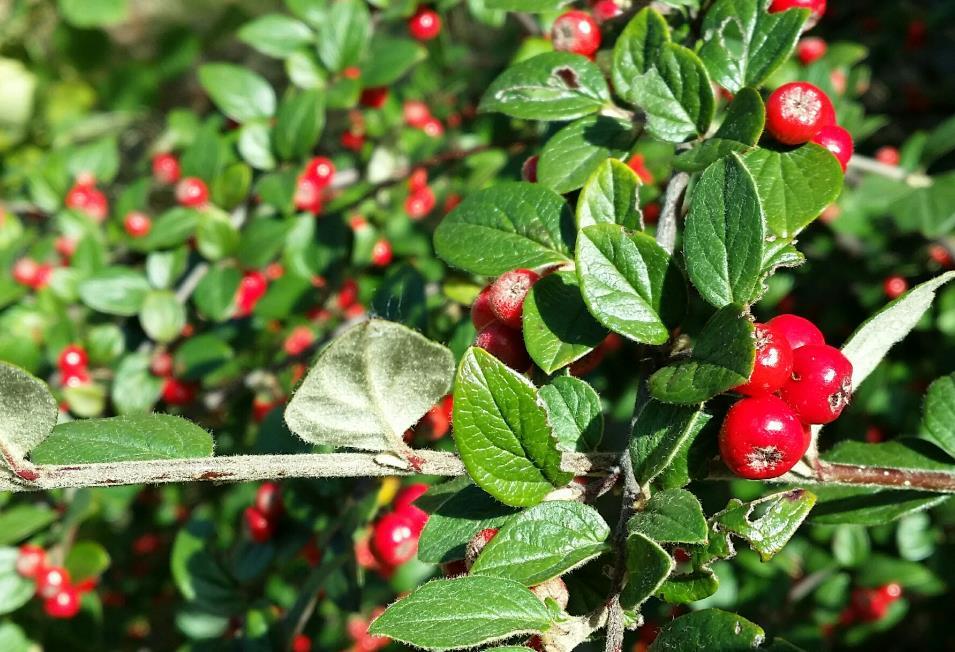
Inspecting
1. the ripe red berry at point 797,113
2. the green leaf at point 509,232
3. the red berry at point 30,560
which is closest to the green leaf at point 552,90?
the green leaf at point 509,232

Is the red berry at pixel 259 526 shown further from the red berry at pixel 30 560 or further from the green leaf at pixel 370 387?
the green leaf at pixel 370 387

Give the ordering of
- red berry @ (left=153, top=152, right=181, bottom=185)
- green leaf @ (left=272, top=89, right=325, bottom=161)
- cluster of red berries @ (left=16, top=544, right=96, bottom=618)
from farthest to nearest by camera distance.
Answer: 1. red berry @ (left=153, top=152, right=181, bottom=185)
2. cluster of red berries @ (left=16, top=544, right=96, bottom=618)
3. green leaf @ (left=272, top=89, right=325, bottom=161)

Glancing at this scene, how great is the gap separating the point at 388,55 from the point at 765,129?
1.22 metres

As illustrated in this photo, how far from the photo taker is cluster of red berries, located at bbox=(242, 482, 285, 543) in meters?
1.94

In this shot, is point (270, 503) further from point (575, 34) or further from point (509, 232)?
point (575, 34)

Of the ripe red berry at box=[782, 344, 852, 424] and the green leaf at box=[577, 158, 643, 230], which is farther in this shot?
the green leaf at box=[577, 158, 643, 230]

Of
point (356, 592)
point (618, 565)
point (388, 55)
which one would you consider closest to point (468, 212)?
point (618, 565)

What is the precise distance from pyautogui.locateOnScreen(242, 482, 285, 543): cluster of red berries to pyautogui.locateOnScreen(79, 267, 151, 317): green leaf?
25.7 inches

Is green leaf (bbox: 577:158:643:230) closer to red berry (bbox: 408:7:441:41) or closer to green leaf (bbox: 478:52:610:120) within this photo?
green leaf (bbox: 478:52:610:120)

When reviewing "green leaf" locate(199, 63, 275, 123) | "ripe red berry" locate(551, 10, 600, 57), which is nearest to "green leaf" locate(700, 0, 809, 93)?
→ "ripe red berry" locate(551, 10, 600, 57)

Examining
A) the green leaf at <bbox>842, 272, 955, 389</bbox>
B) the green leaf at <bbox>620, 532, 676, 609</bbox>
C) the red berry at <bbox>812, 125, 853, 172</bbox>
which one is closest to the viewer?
the green leaf at <bbox>620, 532, 676, 609</bbox>

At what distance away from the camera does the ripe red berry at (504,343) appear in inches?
44.4

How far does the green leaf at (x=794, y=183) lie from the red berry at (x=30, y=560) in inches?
79.1

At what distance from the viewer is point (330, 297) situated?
237cm
